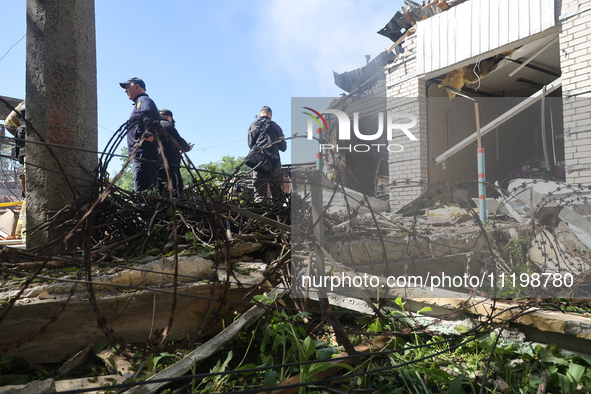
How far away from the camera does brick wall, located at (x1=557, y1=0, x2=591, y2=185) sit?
4.59 metres

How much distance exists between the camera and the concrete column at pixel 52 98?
89.5 inches

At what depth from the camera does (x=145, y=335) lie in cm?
196

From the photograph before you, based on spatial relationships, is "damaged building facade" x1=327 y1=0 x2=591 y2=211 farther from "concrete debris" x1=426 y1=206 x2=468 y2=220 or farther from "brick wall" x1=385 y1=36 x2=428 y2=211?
"concrete debris" x1=426 y1=206 x2=468 y2=220

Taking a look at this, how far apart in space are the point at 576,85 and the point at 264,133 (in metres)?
4.53

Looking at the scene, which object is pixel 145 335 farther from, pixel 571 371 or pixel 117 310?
pixel 571 371

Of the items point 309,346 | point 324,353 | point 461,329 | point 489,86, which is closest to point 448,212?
point 461,329

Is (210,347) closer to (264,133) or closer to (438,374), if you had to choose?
(438,374)

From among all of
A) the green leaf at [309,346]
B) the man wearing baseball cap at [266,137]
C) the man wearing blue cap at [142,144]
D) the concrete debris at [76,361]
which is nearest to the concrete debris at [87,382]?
the concrete debris at [76,361]

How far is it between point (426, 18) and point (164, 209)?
6.43m

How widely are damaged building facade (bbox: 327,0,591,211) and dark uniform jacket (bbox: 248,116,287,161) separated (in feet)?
4.76

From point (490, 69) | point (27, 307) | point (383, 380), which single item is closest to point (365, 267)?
point (383, 380)

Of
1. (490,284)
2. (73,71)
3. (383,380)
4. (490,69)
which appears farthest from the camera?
(490,69)

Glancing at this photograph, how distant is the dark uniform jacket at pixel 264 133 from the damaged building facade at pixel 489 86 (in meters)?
1.45

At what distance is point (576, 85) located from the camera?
473 cm
